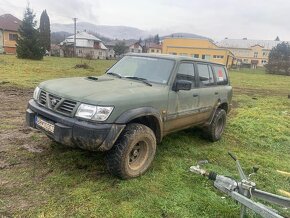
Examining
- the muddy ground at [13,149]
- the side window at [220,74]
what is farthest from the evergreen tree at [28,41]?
the side window at [220,74]

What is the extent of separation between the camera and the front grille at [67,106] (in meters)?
4.04

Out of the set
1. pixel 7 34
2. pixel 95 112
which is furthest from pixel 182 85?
pixel 7 34

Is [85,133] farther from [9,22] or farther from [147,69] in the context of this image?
[9,22]

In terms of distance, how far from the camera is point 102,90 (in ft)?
14.0

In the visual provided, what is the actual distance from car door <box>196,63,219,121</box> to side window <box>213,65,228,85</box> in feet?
0.81

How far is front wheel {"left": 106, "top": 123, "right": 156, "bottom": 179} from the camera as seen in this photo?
164 inches

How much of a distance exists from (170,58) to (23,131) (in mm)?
3332

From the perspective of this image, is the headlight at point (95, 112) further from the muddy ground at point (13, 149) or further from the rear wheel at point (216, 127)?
the rear wheel at point (216, 127)

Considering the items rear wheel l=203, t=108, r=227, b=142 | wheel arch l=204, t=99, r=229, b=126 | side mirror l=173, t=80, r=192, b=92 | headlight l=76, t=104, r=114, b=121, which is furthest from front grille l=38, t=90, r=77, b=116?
A: rear wheel l=203, t=108, r=227, b=142

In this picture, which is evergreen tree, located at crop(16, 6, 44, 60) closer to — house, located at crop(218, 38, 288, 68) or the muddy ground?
the muddy ground

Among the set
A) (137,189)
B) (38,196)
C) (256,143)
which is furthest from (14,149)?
(256,143)

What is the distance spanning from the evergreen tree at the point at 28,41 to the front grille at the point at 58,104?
102 ft

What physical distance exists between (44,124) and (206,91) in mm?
3251

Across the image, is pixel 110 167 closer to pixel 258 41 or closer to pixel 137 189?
pixel 137 189
